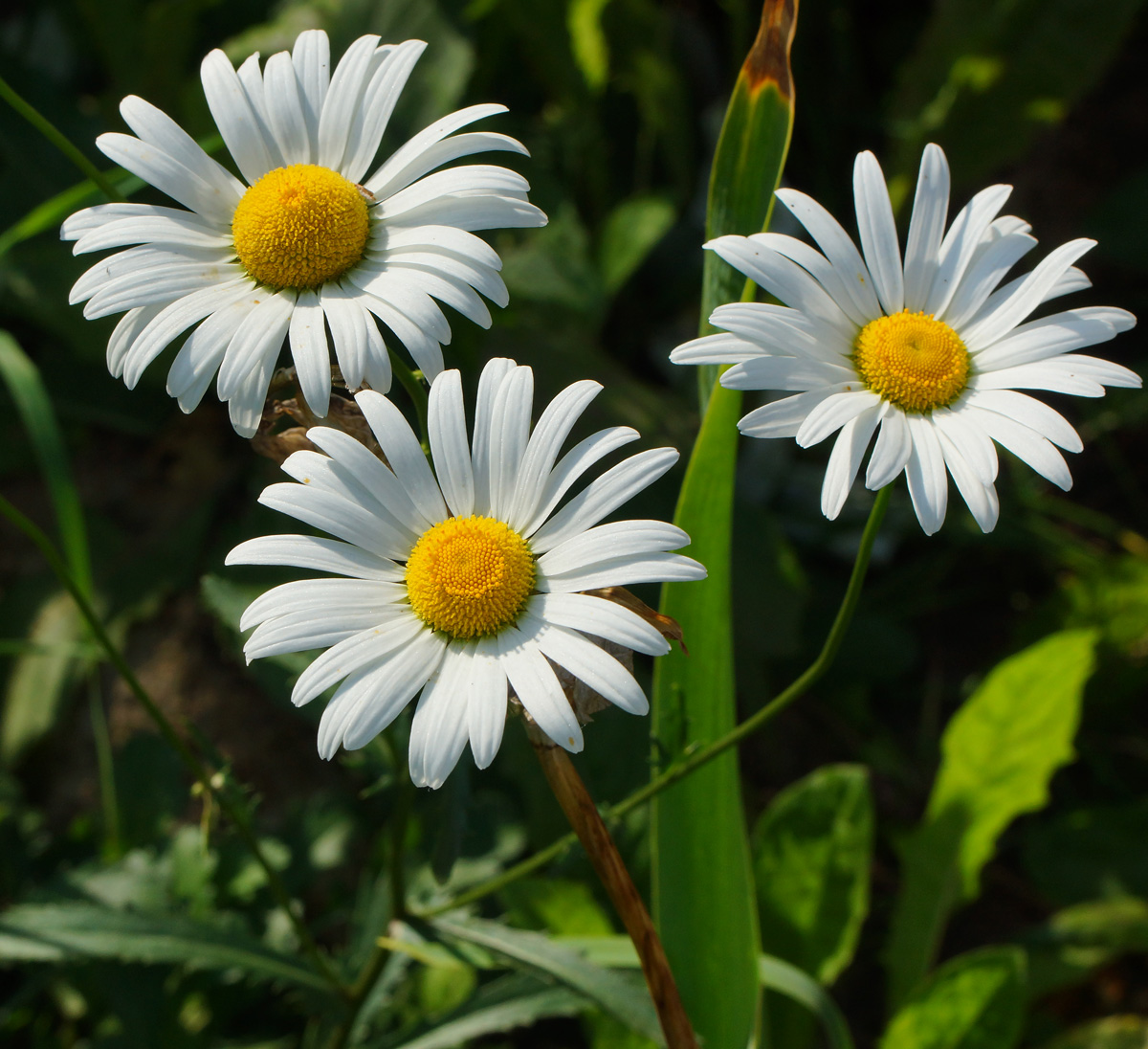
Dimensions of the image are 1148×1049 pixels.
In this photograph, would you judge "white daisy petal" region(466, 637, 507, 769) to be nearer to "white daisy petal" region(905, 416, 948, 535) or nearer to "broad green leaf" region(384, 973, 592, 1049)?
"white daisy petal" region(905, 416, 948, 535)

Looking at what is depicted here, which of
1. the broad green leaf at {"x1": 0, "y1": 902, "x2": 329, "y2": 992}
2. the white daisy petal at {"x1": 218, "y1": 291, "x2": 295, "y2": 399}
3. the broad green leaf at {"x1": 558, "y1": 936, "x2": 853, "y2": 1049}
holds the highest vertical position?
the white daisy petal at {"x1": 218, "y1": 291, "x2": 295, "y2": 399}

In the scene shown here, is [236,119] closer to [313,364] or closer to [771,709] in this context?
[313,364]

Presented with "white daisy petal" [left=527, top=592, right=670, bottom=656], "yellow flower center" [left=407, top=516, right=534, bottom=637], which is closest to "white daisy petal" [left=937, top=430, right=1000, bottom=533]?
"white daisy petal" [left=527, top=592, right=670, bottom=656]

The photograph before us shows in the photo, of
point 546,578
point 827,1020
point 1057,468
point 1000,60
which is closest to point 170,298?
point 546,578

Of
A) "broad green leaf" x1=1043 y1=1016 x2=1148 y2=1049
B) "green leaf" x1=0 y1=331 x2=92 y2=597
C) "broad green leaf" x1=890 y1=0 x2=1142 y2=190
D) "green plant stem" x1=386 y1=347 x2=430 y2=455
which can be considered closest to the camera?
"green plant stem" x1=386 y1=347 x2=430 y2=455

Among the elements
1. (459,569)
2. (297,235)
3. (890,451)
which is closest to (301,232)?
(297,235)

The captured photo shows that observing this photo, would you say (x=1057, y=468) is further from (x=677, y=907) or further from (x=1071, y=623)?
(x=1071, y=623)

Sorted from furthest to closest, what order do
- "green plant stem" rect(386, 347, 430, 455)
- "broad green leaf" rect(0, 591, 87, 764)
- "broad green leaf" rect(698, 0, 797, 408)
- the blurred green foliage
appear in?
1. "broad green leaf" rect(0, 591, 87, 764)
2. the blurred green foliage
3. "broad green leaf" rect(698, 0, 797, 408)
4. "green plant stem" rect(386, 347, 430, 455)

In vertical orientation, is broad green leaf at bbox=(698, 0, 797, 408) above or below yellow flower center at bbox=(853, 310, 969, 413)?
above
